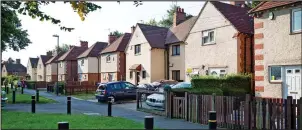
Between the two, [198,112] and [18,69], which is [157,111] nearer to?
[198,112]

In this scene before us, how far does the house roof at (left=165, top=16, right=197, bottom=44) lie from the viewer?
33.8 meters

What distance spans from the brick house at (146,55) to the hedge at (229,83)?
48.8ft

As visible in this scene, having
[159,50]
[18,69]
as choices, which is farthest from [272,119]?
[18,69]

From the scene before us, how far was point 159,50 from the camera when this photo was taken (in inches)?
1430

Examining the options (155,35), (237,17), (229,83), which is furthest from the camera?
(155,35)

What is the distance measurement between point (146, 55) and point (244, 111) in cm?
2566

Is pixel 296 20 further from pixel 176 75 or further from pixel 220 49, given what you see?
pixel 176 75

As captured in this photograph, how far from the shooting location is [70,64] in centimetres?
6247

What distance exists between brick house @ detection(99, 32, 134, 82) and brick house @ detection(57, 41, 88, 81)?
1599 centimetres

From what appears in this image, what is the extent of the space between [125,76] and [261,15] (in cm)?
2576

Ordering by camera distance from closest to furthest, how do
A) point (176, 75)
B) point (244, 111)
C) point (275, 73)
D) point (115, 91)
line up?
point (244, 111), point (275, 73), point (115, 91), point (176, 75)

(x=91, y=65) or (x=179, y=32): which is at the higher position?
(x=179, y=32)

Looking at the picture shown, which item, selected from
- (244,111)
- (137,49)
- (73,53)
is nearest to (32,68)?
(73,53)

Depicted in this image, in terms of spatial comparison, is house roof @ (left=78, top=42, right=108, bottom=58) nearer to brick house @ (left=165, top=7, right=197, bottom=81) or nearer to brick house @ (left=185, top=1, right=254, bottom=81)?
brick house @ (left=165, top=7, right=197, bottom=81)
